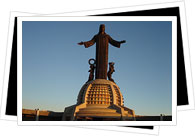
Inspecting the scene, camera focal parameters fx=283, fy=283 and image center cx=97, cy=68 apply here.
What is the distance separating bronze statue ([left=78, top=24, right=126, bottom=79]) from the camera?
99.6ft

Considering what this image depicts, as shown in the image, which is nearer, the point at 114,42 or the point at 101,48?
the point at 114,42

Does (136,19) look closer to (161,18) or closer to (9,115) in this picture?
(161,18)

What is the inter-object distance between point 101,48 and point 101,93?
5.01 m

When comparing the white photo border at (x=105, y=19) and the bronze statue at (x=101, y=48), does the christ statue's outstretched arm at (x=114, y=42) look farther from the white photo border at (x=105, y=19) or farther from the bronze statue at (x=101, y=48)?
the white photo border at (x=105, y=19)

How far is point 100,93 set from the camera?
29.6 meters

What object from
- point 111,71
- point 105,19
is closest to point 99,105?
point 111,71

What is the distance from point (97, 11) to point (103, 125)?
5.37 metres

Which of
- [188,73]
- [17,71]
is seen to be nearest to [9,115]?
[17,71]

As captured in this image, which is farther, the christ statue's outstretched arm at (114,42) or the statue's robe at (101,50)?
the statue's robe at (101,50)

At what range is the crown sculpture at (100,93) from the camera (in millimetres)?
25812

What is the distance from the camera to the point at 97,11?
1359 centimetres

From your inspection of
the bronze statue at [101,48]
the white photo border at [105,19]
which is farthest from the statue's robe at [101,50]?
the white photo border at [105,19]

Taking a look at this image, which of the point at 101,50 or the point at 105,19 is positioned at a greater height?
the point at 101,50

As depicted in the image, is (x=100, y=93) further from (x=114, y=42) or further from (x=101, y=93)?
(x=114, y=42)
